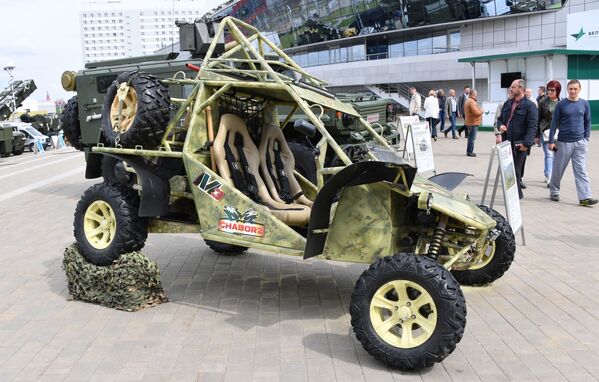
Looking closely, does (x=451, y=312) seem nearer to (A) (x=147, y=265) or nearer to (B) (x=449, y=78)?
(A) (x=147, y=265)

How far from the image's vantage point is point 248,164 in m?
6.43

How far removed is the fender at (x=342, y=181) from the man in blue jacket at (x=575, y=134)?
6464 millimetres

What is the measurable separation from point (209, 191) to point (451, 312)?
2.36 metres

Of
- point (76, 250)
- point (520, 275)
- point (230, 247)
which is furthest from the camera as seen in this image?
point (230, 247)

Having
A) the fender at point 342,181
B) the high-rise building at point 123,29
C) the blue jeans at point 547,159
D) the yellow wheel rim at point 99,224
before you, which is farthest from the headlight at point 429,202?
the high-rise building at point 123,29

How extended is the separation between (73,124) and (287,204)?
8.14 meters

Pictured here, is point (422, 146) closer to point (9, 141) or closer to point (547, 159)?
point (547, 159)

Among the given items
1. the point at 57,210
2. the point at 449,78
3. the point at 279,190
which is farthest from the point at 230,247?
the point at 449,78

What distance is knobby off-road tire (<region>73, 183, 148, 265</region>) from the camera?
629 centimetres

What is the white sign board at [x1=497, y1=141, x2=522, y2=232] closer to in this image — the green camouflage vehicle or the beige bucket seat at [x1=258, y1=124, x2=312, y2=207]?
the green camouflage vehicle

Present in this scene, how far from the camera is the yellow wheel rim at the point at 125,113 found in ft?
20.8

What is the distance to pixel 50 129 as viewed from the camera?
38.4 metres

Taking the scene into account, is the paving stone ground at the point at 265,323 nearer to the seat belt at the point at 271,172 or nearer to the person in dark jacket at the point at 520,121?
the seat belt at the point at 271,172

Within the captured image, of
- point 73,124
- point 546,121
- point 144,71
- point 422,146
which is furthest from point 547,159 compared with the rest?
point 73,124
